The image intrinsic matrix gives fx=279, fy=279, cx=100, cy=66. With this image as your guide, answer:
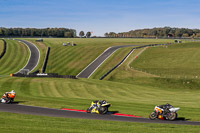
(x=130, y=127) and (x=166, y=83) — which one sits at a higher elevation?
(x=130, y=127)

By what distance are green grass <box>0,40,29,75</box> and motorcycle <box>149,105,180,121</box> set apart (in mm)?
76197

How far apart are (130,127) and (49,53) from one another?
101141 mm

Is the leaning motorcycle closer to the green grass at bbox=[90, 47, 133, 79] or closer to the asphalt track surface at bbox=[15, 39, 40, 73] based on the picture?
the green grass at bbox=[90, 47, 133, 79]

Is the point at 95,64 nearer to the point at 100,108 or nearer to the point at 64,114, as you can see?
the point at 100,108

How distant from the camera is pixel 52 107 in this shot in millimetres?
32406

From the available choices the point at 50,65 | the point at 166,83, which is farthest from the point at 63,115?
the point at 50,65

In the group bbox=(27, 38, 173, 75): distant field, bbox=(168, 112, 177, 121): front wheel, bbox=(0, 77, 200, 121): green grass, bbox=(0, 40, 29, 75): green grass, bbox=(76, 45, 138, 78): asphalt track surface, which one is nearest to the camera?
bbox=(168, 112, 177, 121): front wheel

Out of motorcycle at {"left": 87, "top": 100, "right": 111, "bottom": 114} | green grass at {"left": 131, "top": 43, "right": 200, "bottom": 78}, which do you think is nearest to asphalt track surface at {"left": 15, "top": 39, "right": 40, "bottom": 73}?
green grass at {"left": 131, "top": 43, "right": 200, "bottom": 78}

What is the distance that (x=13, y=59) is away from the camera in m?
115

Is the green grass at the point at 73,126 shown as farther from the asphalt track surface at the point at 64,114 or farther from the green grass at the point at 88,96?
the green grass at the point at 88,96

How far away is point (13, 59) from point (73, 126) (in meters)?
98.6

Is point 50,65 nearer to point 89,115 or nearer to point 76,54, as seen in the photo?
point 76,54

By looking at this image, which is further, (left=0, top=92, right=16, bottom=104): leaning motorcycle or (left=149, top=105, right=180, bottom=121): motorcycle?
(left=0, top=92, right=16, bottom=104): leaning motorcycle

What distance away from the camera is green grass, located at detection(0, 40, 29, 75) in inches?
3986
